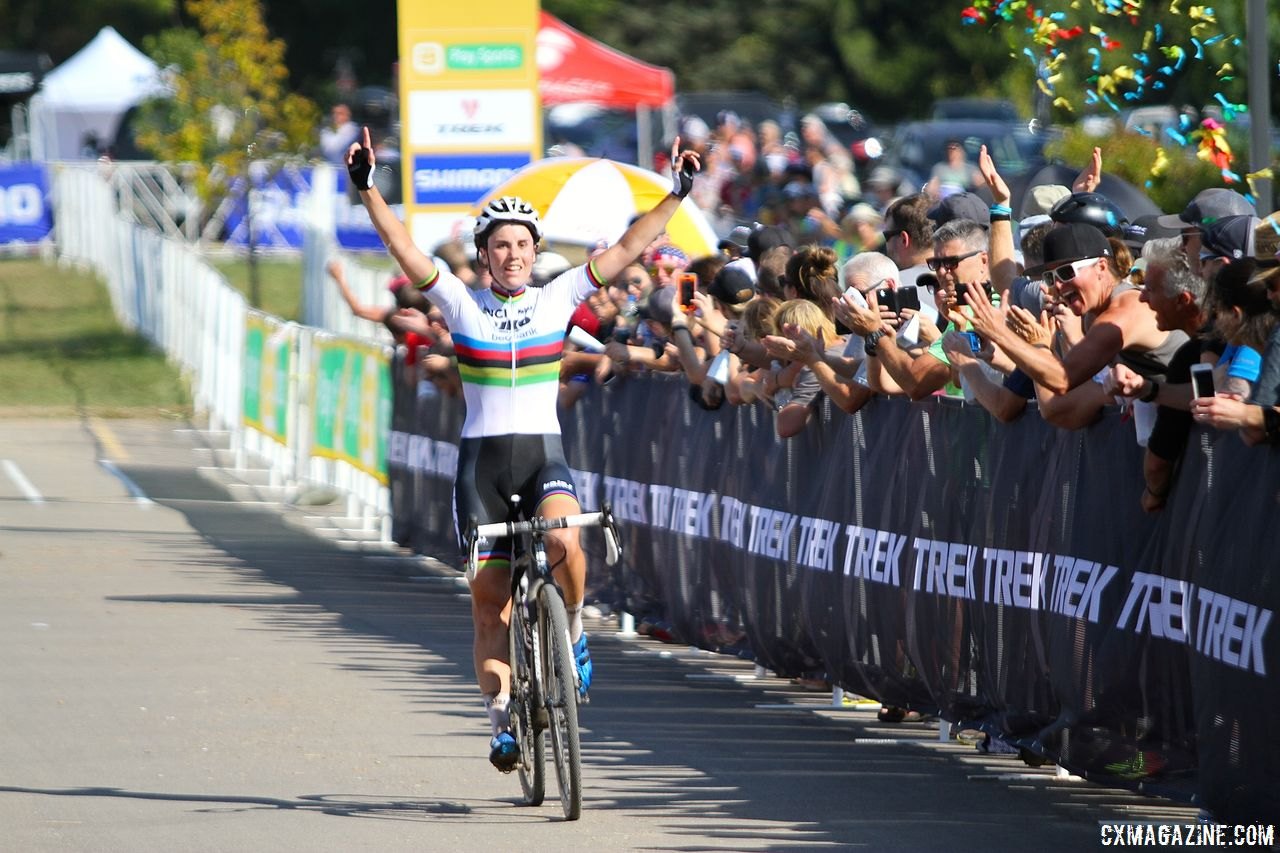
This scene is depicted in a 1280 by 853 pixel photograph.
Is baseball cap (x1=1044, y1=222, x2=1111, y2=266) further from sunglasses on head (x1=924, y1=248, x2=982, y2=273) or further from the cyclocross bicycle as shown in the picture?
the cyclocross bicycle

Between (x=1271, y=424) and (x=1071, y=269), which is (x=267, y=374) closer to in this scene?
(x=1071, y=269)

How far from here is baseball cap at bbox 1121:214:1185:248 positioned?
10242 mm

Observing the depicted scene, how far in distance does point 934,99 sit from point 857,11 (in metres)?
4.36

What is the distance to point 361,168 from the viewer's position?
340 inches

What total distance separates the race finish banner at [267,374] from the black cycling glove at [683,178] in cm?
1235

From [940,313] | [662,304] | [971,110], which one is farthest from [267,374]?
[971,110]

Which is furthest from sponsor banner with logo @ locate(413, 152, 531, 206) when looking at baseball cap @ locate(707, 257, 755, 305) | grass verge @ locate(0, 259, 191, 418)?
baseball cap @ locate(707, 257, 755, 305)

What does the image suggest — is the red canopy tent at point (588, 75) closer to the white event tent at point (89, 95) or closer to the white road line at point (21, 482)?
the white road line at point (21, 482)

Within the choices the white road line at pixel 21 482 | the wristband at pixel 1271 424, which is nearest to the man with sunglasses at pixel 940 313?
the wristband at pixel 1271 424

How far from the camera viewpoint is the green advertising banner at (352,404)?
1855 cm

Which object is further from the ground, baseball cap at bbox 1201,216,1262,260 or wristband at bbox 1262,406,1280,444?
baseball cap at bbox 1201,216,1262,260

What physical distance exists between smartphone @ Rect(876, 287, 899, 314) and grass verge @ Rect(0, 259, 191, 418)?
1954 centimetres

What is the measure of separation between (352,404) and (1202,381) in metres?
12.8

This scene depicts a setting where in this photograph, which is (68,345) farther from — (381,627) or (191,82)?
(381,627)
